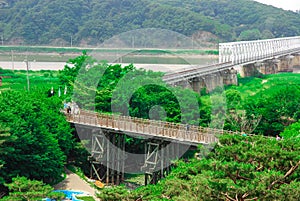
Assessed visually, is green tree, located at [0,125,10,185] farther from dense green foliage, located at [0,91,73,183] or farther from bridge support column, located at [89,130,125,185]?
bridge support column, located at [89,130,125,185]

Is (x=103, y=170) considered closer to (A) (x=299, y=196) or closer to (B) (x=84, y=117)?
(B) (x=84, y=117)

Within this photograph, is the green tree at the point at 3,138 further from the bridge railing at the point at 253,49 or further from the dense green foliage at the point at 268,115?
the bridge railing at the point at 253,49

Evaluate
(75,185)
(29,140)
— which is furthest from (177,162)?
(75,185)

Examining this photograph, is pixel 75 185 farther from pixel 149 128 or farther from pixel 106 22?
pixel 106 22

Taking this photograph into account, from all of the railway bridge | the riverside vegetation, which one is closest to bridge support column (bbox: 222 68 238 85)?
the railway bridge

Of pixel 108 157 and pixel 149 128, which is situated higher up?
pixel 149 128

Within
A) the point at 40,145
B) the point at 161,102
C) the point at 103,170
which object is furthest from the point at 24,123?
the point at 161,102
